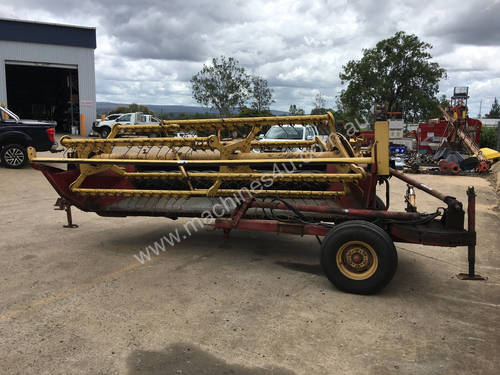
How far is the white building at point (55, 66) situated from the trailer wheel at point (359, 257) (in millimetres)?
24894

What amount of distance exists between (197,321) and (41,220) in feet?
14.4

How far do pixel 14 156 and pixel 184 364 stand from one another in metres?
11.1

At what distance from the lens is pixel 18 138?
11633mm

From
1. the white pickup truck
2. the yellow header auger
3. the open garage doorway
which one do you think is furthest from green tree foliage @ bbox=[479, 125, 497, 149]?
the open garage doorway

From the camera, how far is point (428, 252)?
520 cm

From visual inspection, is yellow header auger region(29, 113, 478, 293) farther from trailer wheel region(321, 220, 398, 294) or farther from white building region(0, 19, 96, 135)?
white building region(0, 19, 96, 135)

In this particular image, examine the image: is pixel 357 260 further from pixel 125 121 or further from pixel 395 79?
pixel 395 79

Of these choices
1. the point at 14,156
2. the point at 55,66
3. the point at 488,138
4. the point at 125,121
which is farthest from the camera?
the point at 125,121

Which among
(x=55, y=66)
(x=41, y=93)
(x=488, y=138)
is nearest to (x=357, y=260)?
(x=488, y=138)

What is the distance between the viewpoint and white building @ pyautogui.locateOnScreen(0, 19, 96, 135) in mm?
23281

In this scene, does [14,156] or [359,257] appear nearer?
[359,257]

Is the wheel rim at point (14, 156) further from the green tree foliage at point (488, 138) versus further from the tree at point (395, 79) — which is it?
the tree at point (395, 79)

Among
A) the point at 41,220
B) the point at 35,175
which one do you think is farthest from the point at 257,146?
the point at 35,175

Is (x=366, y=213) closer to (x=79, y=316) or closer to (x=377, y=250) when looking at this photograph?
(x=377, y=250)
